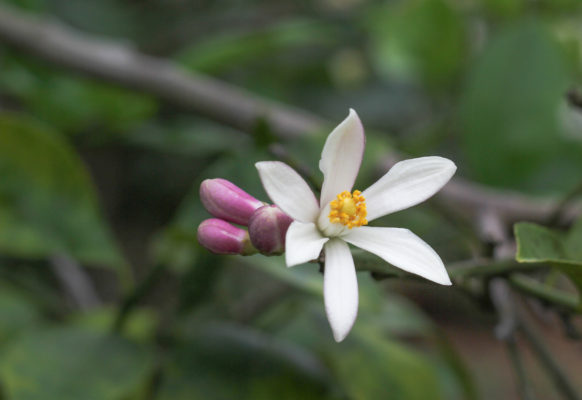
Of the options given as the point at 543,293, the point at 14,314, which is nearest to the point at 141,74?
the point at 14,314

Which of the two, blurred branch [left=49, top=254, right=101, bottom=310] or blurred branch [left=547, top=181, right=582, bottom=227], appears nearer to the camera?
blurred branch [left=547, top=181, right=582, bottom=227]

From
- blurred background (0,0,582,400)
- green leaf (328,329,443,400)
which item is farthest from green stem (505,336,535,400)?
green leaf (328,329,443,400)

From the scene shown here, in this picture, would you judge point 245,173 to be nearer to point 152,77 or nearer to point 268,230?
point 268,230

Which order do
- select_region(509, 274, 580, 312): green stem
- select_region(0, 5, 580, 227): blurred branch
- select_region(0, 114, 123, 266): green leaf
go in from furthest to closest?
select_region(0, 5, 580, 227): blurred branch, select_region(0, 114, 123, 266): green leaf, select_region(509, 274, 580, 312): green stem

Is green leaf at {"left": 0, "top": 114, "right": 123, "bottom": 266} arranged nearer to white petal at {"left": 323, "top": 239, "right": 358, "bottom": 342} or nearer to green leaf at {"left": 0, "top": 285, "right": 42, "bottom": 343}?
green leaf at {"left": 0, "top": 285, "right": 42, "bottom": 343}

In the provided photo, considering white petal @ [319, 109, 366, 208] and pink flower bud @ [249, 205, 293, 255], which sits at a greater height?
white petal @ [319, 109, 366, 208]

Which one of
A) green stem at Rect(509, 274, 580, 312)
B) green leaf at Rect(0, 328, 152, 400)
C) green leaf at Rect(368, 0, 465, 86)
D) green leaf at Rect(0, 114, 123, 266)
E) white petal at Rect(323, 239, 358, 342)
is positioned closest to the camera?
white petal at Rect(323, 239, 358, 342)
